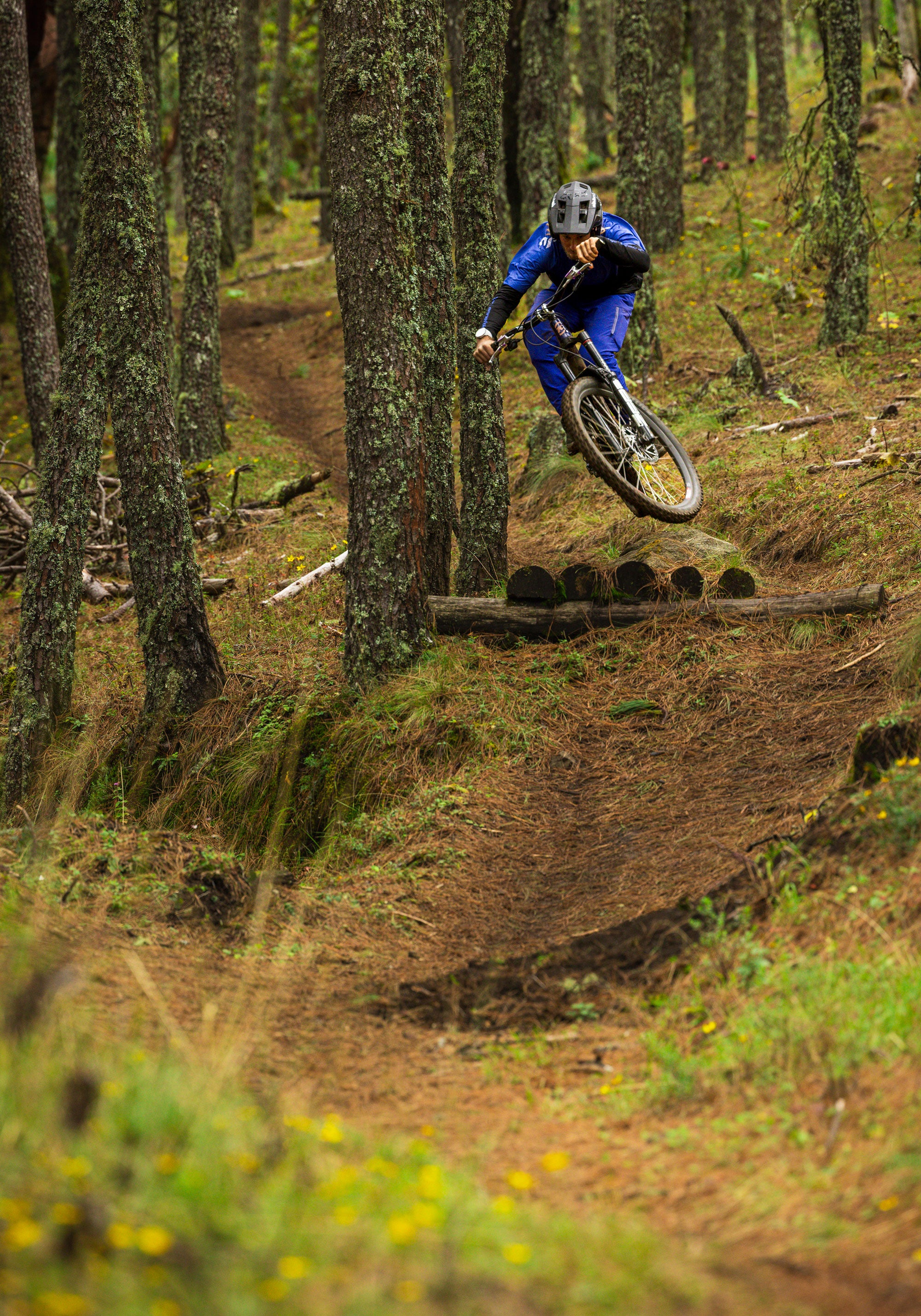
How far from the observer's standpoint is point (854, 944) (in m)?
3.93

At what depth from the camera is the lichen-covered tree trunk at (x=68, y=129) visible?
17828 mm

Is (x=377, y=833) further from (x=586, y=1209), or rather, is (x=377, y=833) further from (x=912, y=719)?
(x=586, y=1209)

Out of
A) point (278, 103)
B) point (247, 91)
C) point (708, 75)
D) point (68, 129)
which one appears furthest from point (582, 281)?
point (278, 103)

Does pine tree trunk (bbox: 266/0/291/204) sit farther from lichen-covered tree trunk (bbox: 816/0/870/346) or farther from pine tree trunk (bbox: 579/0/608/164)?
lichen-covered tree trunk (bbox: 816/0/870/346)

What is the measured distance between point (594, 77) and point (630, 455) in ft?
76.2

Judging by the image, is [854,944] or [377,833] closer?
[854,944]

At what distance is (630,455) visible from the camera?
7.87m

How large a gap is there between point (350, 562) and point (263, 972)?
3125mm

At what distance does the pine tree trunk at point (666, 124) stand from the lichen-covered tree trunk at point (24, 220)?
10340 mm

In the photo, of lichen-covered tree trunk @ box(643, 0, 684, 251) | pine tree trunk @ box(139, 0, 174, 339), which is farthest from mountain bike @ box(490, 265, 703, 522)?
lichen-covered tree trunk @ box(643, 0, 684, 251)

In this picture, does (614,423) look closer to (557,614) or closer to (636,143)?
(557,614)

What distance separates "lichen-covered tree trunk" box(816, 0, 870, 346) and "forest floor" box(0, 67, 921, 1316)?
1905mm

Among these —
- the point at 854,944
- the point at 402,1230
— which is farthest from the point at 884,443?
the point at 402,1230

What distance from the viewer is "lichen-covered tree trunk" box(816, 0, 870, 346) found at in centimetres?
1178
